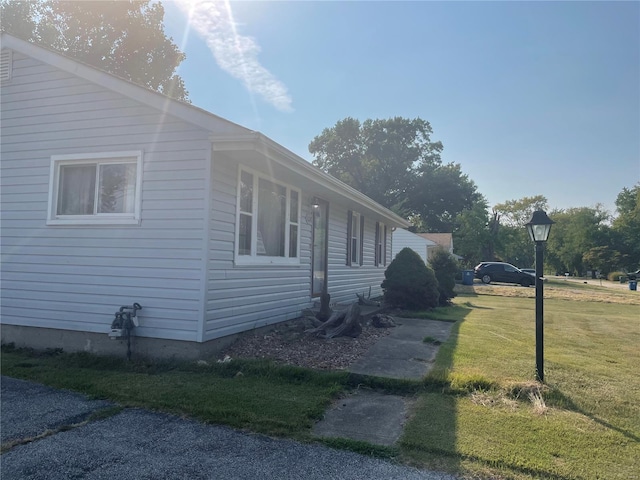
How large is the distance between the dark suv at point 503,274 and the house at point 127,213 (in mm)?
22495

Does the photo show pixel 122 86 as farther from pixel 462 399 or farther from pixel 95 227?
pixel 462 399

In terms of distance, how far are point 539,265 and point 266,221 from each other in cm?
421

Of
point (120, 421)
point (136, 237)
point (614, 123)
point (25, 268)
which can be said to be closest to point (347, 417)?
point (120, 421)

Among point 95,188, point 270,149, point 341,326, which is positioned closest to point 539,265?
point 341,326

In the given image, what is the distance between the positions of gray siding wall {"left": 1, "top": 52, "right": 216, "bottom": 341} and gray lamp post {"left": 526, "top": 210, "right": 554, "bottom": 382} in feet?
13.5

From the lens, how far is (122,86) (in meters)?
5.77

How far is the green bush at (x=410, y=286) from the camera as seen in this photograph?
10695 mm

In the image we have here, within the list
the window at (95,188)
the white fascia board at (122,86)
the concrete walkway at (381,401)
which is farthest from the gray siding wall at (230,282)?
the concrete walkway at (381,401)

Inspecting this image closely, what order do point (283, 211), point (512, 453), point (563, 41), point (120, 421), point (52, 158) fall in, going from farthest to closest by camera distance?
point (563, 41), point (283, 211), point (52, 158), point (120, 421), point (512, 453)

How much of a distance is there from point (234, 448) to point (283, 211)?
4927mm

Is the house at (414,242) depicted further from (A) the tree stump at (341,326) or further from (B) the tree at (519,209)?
(B) the tree at (519,209)

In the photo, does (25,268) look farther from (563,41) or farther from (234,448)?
(563,41)

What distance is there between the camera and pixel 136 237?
18.7 ft

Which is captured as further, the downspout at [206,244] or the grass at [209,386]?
the downspout at [206,244]
